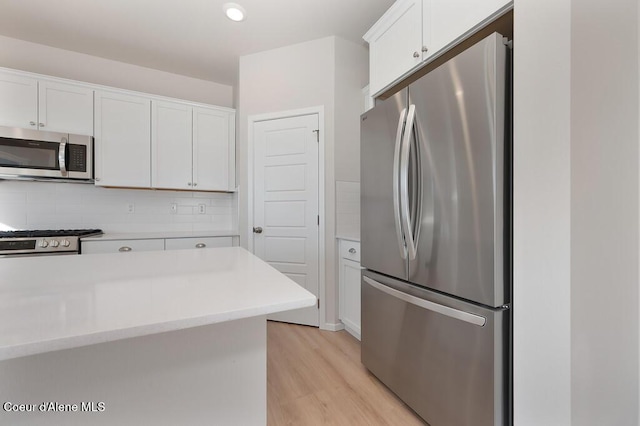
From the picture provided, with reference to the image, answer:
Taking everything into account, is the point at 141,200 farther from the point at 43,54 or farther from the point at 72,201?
the point at 43,54

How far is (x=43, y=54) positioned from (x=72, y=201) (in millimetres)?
1463

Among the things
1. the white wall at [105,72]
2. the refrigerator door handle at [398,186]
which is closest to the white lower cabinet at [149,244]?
the white wall at [105,72]

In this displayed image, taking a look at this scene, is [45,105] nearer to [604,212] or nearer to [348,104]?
[348,104]

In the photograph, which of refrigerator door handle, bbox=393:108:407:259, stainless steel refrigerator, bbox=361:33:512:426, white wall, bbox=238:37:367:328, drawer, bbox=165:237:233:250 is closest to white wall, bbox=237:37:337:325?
white wall, bbox=238:37:367:328

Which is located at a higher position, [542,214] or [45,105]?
[45,105]

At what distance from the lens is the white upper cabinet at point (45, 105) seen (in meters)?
2.42

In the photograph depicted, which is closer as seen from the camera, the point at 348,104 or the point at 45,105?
the point at 45,105

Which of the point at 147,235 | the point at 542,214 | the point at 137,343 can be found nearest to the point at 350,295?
the point at 542,214

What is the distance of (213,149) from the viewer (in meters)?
3.25

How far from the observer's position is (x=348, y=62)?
2.71 m

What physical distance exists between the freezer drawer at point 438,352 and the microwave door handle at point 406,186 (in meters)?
0.23

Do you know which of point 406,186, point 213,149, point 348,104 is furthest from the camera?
point 213,149

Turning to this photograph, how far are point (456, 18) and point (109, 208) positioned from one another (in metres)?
3.47

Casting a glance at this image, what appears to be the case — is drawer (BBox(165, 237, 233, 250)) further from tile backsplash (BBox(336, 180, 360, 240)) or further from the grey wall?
the grey wall
